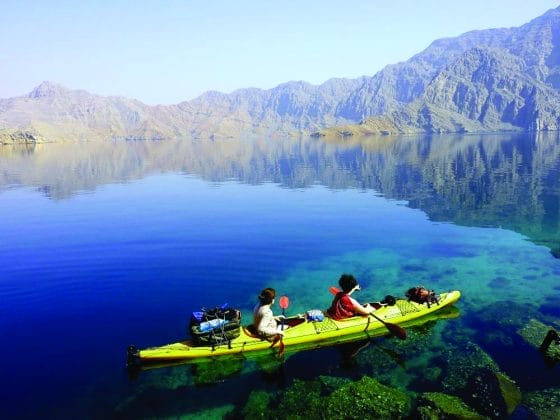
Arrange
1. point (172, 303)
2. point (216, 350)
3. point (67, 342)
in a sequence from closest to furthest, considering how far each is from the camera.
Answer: point (216, 350)
point (67, 342)
point (172, 303)

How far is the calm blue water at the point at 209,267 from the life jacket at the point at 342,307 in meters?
1.78

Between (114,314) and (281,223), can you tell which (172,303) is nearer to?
(114,314)

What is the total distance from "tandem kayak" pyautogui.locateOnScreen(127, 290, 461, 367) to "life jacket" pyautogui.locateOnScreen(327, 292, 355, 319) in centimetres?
22

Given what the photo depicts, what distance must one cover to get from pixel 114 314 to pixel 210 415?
8981 mm

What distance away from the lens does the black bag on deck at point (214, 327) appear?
52.7 feet

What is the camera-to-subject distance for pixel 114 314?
20047 millimetres

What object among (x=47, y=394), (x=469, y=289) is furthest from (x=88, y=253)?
(x=469, y=289)

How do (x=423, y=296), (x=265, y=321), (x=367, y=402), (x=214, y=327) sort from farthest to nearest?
(x=423, y=296)
(x=265, y=321)
(x=214, y=327)
(x=367, y=402)

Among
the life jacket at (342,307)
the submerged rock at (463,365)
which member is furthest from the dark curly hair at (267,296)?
the submerged rock at (463,365)

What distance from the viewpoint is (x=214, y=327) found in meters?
16.2

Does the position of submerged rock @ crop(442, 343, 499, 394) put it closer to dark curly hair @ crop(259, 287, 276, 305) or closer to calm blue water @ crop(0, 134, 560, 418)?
calm blue water @ crop(0, 134, 560, 418)

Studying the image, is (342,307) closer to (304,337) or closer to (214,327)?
(304,337)

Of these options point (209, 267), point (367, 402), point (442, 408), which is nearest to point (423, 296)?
point (442, 408)

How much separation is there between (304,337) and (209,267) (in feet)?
35.3
